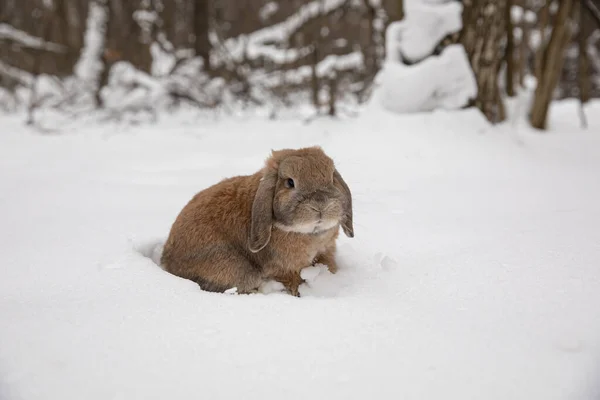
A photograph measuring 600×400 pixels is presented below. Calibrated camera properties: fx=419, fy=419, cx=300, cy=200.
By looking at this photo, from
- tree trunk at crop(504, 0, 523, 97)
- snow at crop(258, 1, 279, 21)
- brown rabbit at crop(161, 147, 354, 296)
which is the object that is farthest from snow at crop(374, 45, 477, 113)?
snow at crop(258, 1, 279, 21)

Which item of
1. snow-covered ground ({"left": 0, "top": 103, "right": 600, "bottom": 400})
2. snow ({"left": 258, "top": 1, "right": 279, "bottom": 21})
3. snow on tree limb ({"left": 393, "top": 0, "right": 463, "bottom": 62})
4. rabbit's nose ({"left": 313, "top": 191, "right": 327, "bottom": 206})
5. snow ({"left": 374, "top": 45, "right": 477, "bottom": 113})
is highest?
snow ({"left": 258, "top": 1, "right": 279, "bottom": 21})

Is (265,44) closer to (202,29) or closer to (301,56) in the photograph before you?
(301,56)

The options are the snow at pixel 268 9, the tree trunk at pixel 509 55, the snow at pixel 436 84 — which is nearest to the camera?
the snow at pixel 436 84

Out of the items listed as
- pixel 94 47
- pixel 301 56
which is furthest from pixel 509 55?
pixel 94 47

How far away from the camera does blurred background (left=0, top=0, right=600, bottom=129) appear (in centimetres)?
429

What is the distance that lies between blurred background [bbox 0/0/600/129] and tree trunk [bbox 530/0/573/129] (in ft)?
0.04

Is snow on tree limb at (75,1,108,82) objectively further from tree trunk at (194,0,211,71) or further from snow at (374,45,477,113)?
snow at (374,45,477,113)

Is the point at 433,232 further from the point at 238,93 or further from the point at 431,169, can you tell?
the point at 238,93

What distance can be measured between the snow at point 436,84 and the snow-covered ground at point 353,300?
795 mm

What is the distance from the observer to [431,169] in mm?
3625

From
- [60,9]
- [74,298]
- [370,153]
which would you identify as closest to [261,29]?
[60,9]

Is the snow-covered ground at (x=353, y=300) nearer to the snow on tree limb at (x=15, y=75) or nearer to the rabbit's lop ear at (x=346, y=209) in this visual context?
the rabbit's lop ear at (x=346, y=209)

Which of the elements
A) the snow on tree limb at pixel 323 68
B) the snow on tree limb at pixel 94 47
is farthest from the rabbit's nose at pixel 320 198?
the snow on tree limb at pixel 323 68

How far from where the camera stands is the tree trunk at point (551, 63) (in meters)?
4.66
